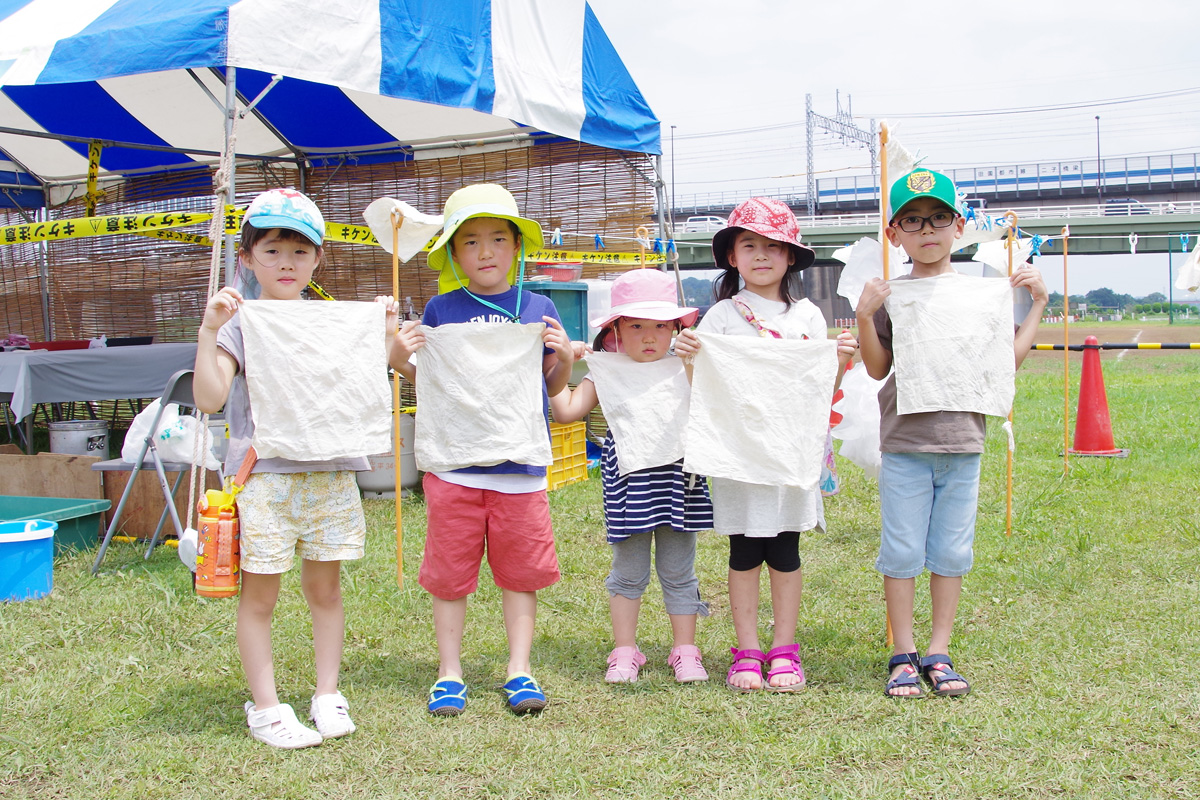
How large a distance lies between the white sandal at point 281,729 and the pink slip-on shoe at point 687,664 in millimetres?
1150

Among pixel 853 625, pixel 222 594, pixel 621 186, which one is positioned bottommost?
pixel 853 625

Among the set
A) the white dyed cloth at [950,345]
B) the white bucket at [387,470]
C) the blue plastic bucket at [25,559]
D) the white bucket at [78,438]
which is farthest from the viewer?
Result: the white bucket at [78,438]

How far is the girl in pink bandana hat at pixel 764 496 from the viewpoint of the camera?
2.87m

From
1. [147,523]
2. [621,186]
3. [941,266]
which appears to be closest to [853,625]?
[941,266]

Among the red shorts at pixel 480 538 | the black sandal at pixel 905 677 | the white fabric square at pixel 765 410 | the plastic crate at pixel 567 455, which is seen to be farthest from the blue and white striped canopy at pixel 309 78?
the black sandal at pixel 905 677

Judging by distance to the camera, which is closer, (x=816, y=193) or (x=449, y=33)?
(x=449, y=33)

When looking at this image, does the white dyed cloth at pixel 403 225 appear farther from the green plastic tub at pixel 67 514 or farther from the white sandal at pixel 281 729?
the green plastic tub at pixel 67 514

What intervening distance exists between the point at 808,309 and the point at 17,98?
7068 millimetres

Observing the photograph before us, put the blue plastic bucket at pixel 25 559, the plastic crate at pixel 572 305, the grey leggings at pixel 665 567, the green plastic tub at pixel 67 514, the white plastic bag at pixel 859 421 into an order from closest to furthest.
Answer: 1. the grey leggings at pixel 665 567
2. the blue plastic bucket at pixel 25 559
3. the white plastic bag at pixel 859 421
4. the green plastic tub at pixel 67 514
5. the plastic crate at pixel 572 305

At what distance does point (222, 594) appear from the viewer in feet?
8.05

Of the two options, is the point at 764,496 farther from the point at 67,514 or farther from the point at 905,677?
the point at 67,514

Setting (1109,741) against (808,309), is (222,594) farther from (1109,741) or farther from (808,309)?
(1109,741)

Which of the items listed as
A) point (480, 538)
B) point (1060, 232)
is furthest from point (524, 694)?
point (1060, 232)

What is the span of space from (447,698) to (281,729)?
475mm
